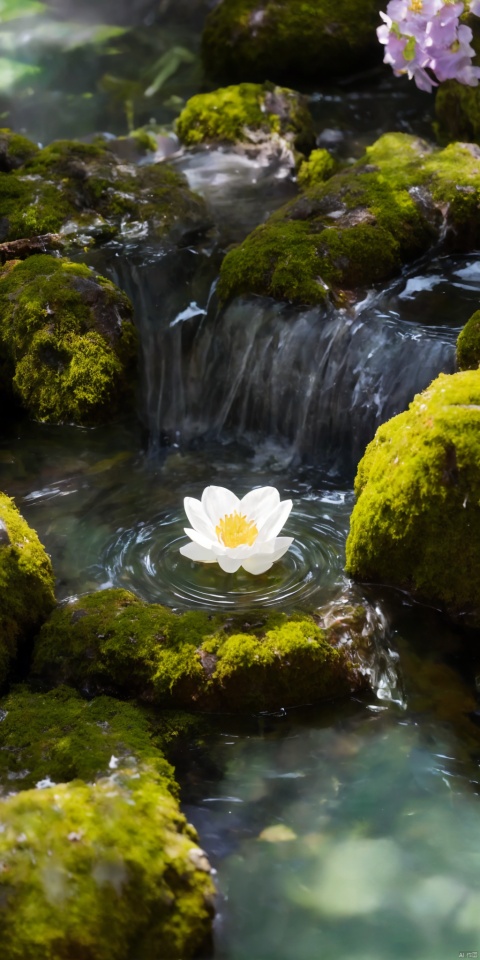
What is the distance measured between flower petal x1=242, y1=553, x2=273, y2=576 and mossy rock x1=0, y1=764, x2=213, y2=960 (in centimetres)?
146

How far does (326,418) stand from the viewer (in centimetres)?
594

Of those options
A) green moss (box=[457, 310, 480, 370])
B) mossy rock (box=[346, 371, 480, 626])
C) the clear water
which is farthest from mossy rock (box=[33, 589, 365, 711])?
green moss (box=[457, 310, 480, 370])

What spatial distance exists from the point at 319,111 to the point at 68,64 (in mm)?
2937

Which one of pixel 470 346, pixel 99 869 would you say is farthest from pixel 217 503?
pixel 99 869

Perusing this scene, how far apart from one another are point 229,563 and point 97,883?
1.65 meters

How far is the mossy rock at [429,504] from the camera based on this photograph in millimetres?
4125

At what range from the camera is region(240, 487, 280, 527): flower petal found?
457 cm

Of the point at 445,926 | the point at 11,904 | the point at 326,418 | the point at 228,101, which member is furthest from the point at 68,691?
the point at 228,101

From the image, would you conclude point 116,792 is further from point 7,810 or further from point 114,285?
point 114,285

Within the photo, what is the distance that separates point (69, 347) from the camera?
6.11 m

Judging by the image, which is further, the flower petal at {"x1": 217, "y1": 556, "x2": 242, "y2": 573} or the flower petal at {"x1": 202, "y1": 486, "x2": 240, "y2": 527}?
the flower petal at {"x1": 202, "y1": 486, "x2": 240, "y2": 527}

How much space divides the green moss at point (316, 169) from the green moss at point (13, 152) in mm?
2034

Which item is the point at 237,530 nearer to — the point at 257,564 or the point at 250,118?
the point at 257,564

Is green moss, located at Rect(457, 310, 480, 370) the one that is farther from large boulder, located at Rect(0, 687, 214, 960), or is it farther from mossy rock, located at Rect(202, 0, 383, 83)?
mossy rock, located at Rect(202, 0, 383, 83)
